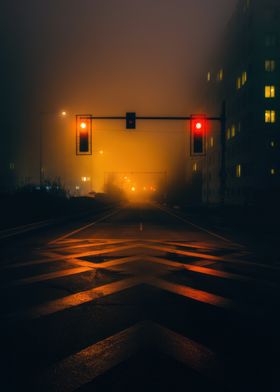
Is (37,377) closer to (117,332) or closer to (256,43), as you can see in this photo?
(117,332)

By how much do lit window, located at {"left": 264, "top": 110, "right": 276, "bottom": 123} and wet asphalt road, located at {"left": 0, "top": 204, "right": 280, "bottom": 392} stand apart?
48686mm

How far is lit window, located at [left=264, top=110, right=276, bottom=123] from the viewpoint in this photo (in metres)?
55.0

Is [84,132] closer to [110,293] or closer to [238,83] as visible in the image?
[110,293]

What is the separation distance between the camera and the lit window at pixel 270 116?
5497 centimetres

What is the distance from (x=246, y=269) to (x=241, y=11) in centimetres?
6475

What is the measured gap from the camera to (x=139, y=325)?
5191 mm

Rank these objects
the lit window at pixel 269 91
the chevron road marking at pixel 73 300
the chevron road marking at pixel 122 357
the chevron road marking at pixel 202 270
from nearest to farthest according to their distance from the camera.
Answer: the chevron road marking at pixel 122 357
the chevron road marking at pixel 73 300
the chevron road marking at pixel 202 270
the lit window at pixel 269 91

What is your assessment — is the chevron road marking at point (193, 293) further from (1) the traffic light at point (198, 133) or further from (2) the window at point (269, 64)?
(2) the window at point (269, 64)

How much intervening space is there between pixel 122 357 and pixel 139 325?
3.46 ft

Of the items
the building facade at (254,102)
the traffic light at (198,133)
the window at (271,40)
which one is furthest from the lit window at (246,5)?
the traffic light at (198,133)

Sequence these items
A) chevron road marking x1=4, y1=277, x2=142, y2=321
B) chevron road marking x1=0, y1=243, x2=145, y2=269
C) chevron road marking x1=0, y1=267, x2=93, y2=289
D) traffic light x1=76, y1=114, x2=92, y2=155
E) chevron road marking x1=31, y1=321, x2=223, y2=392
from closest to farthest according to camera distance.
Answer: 1. chevron road marking x1=31, y1=321, x2=223, y2=392
2. chevron road marking x1=4, y1=277, x2=142, y2=321
3. chevron road marking x1=0, y1=267, x2=93, y2=289
4. chevron road marking x1=0, y1=243, x2=145, y2=269
5. traffic light x1=76, y1=114, x2=92, y2=155

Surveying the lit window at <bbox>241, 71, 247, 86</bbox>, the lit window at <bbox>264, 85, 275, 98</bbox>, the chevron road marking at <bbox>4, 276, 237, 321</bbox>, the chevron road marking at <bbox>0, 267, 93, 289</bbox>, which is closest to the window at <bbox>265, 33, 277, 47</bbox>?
the lit window at <bbox>241, 71, 247, 86</bbox>

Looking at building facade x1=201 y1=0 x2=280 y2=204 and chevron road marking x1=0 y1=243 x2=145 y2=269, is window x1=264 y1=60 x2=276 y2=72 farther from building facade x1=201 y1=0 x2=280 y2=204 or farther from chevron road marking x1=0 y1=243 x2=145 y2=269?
chevron road marking x1=0 y1=243 x2=145 y2=269

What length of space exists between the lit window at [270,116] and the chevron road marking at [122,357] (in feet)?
179
